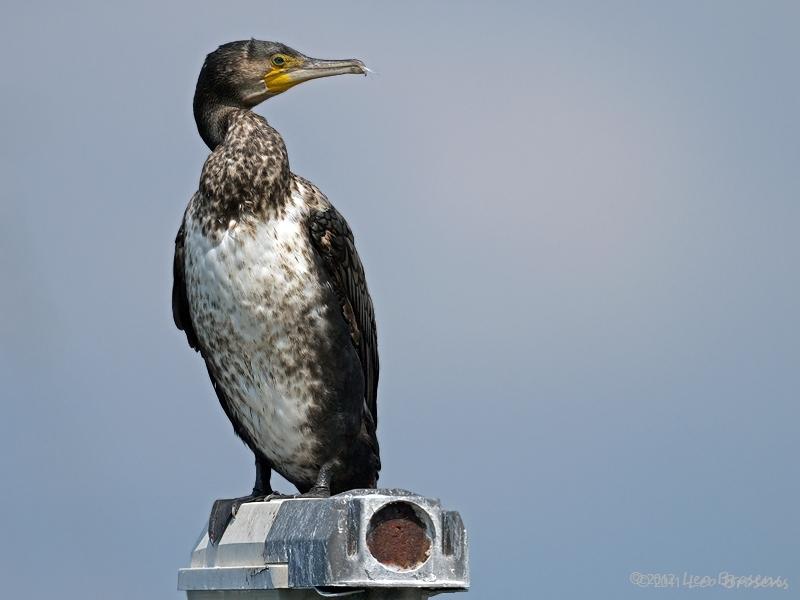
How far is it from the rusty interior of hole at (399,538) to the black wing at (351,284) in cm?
205

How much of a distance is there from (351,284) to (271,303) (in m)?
0.61

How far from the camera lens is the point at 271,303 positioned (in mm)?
8812

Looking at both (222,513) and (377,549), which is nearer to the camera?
(377,549)

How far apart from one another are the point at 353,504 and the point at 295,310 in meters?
1.79

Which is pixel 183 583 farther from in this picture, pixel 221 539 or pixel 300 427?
pixel 300 427

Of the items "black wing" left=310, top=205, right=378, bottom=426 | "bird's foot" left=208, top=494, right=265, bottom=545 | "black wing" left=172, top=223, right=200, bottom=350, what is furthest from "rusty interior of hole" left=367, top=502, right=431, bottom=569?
"black wing" left=172, top=223, right=200, bottom=350

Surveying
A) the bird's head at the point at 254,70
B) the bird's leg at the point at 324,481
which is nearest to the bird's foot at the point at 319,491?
the bird's leg at the point at 324,481

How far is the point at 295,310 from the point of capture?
8875mm

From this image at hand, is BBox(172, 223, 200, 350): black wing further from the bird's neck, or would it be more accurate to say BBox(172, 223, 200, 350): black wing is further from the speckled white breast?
the bird's neck

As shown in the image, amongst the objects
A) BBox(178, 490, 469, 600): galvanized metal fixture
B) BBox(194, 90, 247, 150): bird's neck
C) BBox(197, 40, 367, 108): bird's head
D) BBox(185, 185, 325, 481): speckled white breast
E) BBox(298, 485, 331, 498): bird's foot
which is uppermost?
BBox(197, 40, 367, 108): bird's head

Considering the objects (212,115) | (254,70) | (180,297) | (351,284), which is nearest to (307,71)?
(254,70)

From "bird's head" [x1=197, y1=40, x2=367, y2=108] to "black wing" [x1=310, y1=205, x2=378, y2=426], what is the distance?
0.93m

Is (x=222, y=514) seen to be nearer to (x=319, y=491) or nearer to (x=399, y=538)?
(x=319, y=491)

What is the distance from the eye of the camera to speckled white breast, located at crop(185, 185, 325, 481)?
882cm
